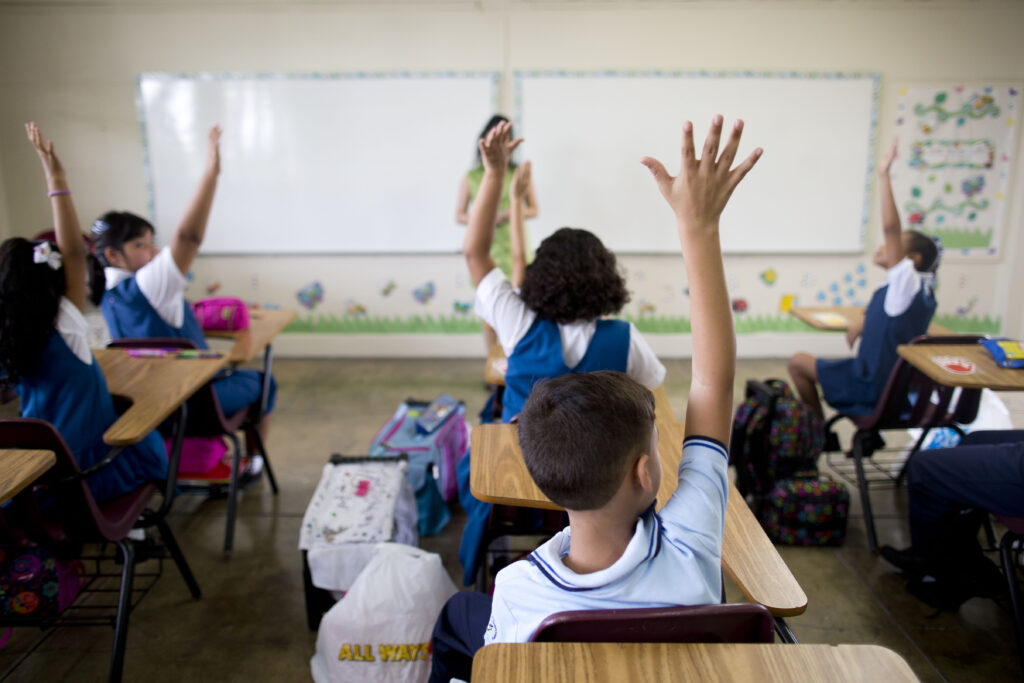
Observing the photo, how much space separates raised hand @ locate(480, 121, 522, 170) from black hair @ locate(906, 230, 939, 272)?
81.2 inches

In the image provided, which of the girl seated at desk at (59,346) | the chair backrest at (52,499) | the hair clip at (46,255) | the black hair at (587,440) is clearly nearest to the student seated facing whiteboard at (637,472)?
the black hair at (587,440)

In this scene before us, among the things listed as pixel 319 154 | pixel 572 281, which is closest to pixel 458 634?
pixel 572 281

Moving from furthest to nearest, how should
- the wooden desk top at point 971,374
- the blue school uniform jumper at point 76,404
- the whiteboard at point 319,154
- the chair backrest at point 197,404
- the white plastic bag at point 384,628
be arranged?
the whiteboard at point 319,154 < the chair backrest at point 197,404 < the wooden desk top at point 971,374 < the blue school uniform jumper at point 76,404 < the white plastic bag at point 384,628

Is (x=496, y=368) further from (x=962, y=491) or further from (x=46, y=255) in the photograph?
(x=962, y=491)

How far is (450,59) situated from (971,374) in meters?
3.52

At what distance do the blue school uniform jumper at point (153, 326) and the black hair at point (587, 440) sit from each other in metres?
1.94

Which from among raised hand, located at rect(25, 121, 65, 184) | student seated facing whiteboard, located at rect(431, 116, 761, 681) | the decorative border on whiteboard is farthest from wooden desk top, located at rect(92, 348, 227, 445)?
the decorative border on whiteboard

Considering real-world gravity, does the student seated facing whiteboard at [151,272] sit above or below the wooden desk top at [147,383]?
above

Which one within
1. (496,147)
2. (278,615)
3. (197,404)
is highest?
(496,147)

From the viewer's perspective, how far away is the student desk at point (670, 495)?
1.16 m

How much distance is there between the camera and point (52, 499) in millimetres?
1846

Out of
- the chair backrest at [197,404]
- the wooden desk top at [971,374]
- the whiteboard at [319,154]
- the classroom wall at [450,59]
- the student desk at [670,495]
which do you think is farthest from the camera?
the whiteboard at [319,154]

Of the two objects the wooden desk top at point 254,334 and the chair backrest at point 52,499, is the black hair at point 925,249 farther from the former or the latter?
the chair backrest at point 52,499

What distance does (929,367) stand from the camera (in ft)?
7.19
